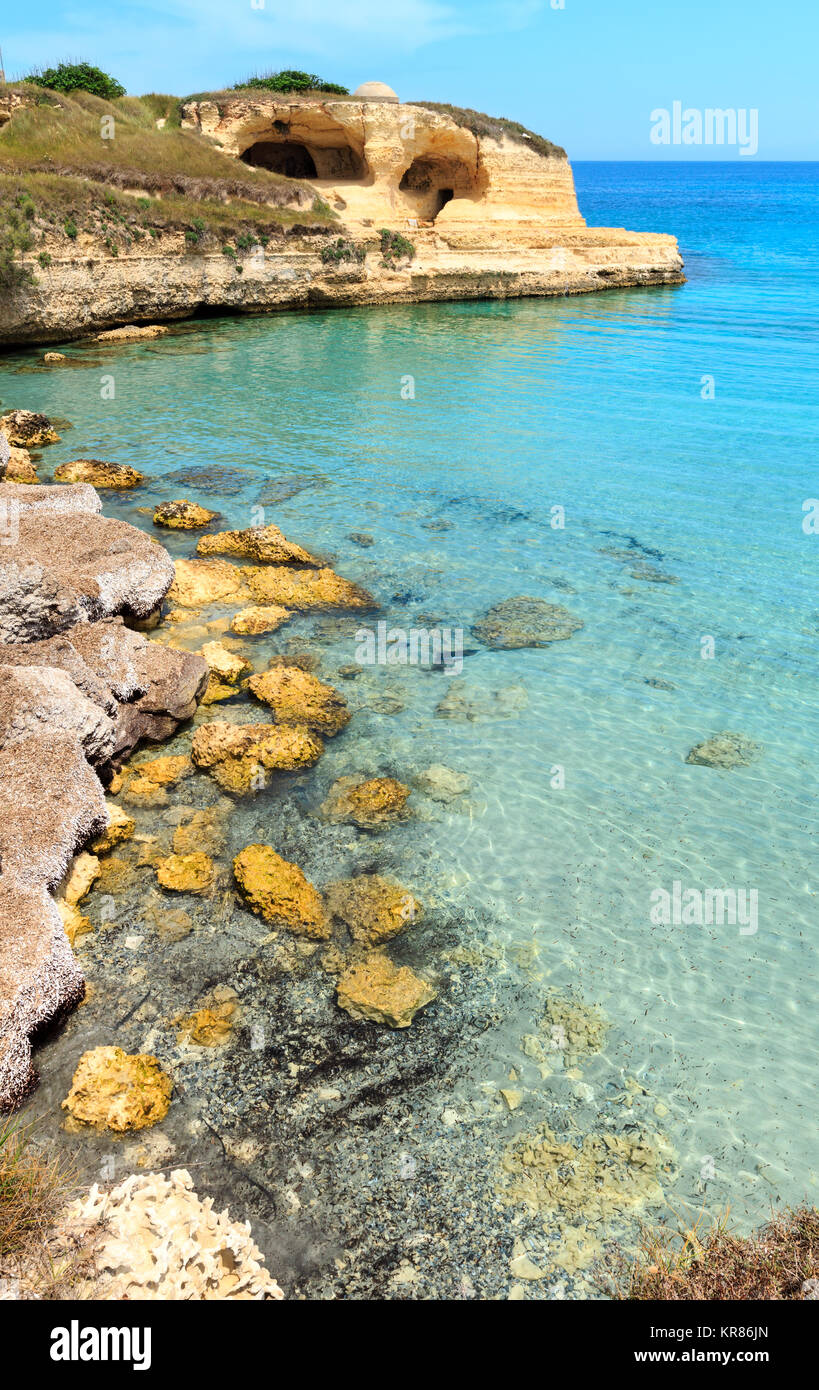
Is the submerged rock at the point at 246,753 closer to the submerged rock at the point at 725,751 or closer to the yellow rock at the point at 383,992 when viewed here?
the yellow rock at the point at 383,992

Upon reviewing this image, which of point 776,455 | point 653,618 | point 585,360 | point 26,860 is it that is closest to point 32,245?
point 585,360

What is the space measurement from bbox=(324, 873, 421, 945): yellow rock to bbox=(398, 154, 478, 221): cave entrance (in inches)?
1917

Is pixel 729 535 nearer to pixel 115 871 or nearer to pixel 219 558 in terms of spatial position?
pixel 219 558

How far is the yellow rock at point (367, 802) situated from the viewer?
8.71 meters

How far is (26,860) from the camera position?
6.96 m

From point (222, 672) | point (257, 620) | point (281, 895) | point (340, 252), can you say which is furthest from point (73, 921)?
point (340, 252)

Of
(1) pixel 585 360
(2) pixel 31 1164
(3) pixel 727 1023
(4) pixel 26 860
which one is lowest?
(3) pixel 727 1023

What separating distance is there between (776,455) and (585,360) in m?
12.7

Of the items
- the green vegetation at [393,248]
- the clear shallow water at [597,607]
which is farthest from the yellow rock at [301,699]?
the green vegetation at [393,248]

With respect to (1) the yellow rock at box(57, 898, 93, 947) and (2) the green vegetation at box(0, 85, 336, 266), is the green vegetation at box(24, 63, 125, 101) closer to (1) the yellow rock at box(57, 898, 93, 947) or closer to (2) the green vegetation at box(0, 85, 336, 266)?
(2) the green vegetation at box(0, 85, 336, 266)

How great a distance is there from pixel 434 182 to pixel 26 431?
38213 millimetres

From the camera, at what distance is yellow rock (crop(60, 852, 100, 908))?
24.3 feet

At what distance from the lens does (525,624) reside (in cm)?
1267

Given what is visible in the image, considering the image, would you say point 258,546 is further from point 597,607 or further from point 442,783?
point 442,783
